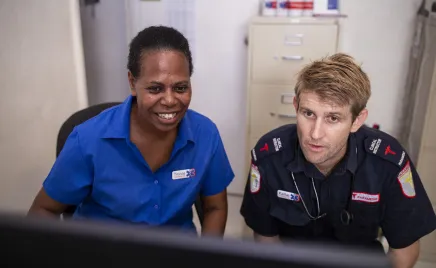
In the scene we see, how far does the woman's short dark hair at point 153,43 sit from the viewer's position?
1160 millimetres

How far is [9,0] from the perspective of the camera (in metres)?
1.89

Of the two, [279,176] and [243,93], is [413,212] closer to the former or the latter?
[279,176]

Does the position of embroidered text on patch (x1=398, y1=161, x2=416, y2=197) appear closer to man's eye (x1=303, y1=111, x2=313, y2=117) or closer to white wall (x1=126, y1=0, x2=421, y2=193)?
man's eye (x1=303, y1=111, x2=313, y2=117)

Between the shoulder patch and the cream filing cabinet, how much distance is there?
0.72m

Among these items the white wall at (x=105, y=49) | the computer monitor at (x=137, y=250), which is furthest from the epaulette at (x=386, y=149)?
the white wall at (x=105, y=49)

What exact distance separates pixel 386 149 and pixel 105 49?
2085 mm

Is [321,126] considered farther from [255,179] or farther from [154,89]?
[154,89]

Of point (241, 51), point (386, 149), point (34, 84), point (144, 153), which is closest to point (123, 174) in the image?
point (144, 153)

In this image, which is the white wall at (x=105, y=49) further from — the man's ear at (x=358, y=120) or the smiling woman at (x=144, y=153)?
the man's ear at (x=358, y=120)

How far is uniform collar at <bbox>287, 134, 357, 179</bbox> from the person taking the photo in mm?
1334

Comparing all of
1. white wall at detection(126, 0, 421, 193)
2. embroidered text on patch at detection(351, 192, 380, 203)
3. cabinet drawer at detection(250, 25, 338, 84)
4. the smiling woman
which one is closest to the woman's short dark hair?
Answer: the smiling woman

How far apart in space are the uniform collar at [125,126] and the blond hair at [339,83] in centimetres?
40

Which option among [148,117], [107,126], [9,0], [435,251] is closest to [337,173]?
[148,117]

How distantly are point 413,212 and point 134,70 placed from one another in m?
1.00
